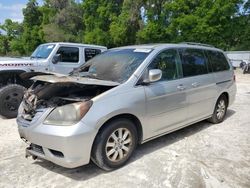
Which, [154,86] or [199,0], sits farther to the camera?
[199,0]

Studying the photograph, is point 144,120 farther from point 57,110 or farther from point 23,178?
point 23,178

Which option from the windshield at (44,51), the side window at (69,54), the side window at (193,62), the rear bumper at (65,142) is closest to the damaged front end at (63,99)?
the rear bumper at (65,142)

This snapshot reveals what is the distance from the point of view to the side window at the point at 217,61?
609cm

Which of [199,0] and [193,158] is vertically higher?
[199,0]

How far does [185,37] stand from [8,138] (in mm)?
28558

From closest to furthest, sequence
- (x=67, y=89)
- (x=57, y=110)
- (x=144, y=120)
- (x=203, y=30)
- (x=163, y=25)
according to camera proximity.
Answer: (x=57, y=110) < (x=67, y=89) < (x=144, y=120) < (x=203, y=30) < (x=163, y=25)

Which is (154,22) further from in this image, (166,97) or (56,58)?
(166,97)

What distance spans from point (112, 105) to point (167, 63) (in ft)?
4.98

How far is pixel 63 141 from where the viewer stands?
3457 millimetres

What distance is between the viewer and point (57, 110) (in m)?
3.64

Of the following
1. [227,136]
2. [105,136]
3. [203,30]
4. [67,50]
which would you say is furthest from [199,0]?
[105,136]

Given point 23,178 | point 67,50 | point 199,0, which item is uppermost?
point 199,0

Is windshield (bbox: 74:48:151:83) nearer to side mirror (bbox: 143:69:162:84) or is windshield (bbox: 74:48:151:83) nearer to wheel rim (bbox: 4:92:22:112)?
side mirror (bbox: 143:69:162:84)

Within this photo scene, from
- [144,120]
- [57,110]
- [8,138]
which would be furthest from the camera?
[8,138]
